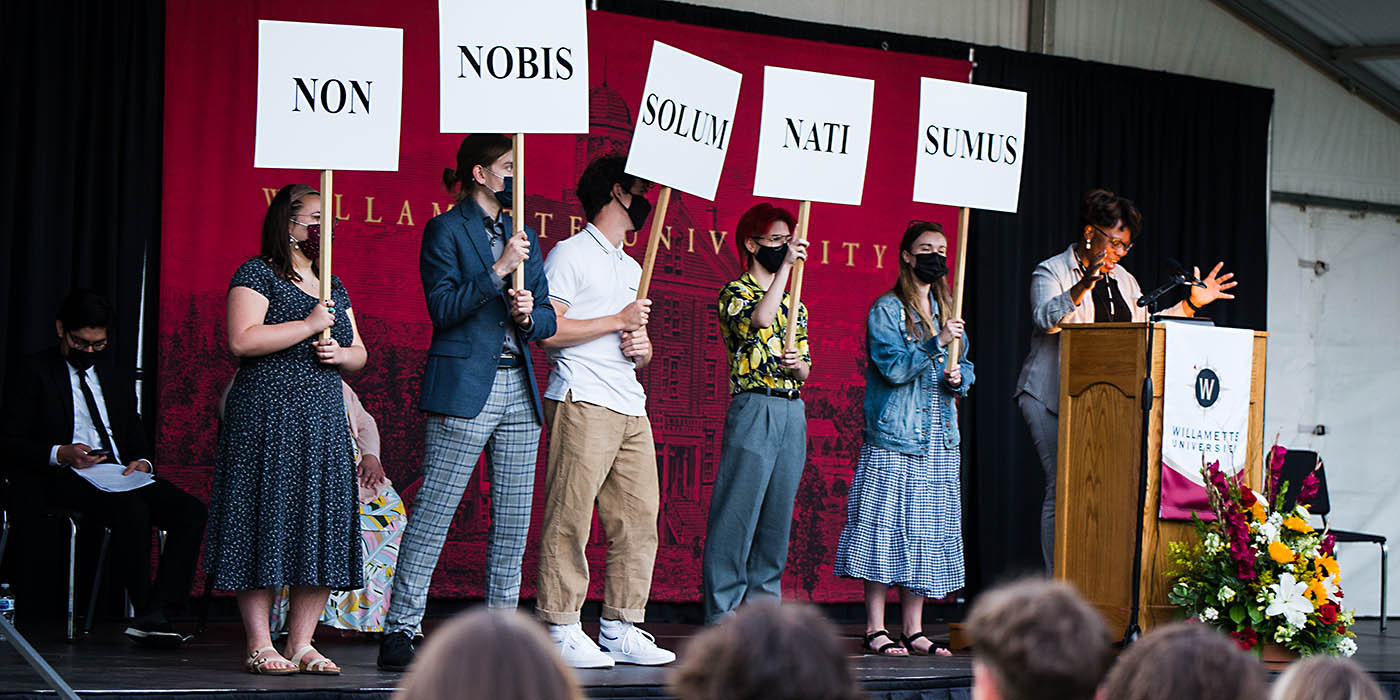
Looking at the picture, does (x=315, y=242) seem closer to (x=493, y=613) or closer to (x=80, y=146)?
(x=80, y=146)

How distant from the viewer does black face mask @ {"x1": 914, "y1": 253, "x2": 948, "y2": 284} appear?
4.78 m

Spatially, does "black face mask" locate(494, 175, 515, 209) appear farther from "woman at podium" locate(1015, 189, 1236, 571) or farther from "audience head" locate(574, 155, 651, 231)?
"woman at podium" locate(1015, 189, 1236, 571)

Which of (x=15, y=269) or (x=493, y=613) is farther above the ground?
(x=15, y=269)

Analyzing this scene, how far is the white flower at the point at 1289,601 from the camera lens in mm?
4234

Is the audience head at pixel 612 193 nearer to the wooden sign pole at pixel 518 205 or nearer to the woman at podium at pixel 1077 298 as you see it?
the wooden sign pole at pixel 518 205

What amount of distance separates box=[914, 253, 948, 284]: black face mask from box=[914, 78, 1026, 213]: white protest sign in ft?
0.62

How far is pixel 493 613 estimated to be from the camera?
1.15 meters

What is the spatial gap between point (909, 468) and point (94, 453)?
2.74 metres

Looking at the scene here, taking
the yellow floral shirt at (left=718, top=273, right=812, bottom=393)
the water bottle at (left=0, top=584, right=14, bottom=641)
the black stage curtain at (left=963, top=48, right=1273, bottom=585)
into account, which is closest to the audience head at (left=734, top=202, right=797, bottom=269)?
the yellow floral shirt at (left=718, top=273, right=812, bottom=393)

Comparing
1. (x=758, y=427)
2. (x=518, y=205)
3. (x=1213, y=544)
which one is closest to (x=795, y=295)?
(x=758, y=427)

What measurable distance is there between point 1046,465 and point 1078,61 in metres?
3.03

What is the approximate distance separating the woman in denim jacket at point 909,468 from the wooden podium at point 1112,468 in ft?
1.23

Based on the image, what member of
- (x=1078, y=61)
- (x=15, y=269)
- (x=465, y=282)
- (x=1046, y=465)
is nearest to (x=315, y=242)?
(x=465, y=282)

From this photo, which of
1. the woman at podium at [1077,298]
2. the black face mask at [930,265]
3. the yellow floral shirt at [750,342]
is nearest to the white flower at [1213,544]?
the woman at podium at [1077,298]
